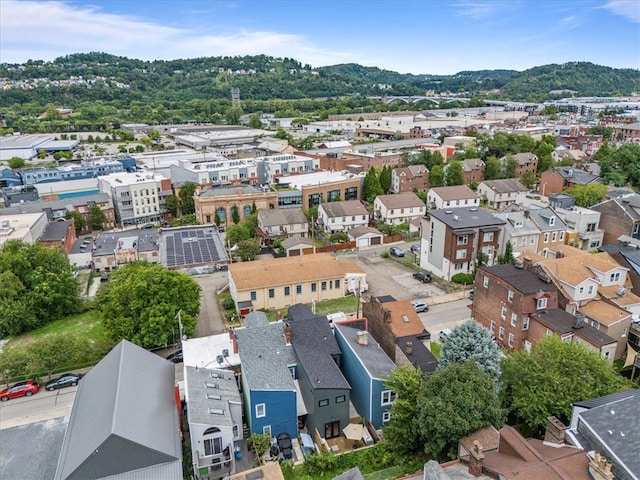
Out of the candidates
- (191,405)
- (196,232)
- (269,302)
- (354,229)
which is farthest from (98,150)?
(191,405)

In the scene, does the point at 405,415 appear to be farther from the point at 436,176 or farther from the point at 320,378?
the point at 436,176

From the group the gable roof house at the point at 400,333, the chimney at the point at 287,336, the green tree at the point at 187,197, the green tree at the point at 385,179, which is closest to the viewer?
the gable roof house at the point at 400,333

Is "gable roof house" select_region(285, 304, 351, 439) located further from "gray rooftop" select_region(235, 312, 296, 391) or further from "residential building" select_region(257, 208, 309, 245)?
"residential building" select_region(257, 208, 309, 245)

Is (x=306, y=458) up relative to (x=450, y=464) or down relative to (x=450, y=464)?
down

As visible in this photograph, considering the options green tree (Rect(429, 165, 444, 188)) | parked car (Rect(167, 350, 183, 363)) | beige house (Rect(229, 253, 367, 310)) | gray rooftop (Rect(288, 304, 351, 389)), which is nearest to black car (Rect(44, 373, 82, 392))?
parked car (Rect(167, 350, 183, 363))

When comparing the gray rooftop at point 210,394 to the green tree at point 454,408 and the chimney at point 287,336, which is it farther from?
the green tree at point 454,408

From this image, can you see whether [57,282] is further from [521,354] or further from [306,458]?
[521,354]

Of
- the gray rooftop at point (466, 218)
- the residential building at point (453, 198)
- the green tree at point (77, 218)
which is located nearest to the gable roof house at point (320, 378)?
the gray rooftop at point (466, 218)

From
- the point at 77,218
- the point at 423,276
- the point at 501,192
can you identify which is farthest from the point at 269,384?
the point at 501,192
